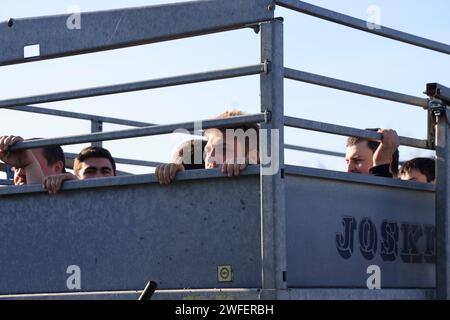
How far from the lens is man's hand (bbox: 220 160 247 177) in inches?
163

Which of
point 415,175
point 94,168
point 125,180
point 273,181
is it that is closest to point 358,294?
point 273,181

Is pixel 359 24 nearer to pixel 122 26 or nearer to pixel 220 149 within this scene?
pixel 220 149

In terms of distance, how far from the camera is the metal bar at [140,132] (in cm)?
414

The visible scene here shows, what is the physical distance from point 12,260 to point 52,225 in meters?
0.27

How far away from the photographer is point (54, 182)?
15.2ft

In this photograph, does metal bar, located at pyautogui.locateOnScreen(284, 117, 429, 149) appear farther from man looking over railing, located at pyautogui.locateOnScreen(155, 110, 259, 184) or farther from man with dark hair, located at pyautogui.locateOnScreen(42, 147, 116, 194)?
man with dark hair, located at pyautogui.locateOnScreen(42, 147, 116, 194)

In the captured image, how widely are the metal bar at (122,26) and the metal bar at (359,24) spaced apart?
0.45ft

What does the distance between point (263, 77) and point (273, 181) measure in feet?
1.26
